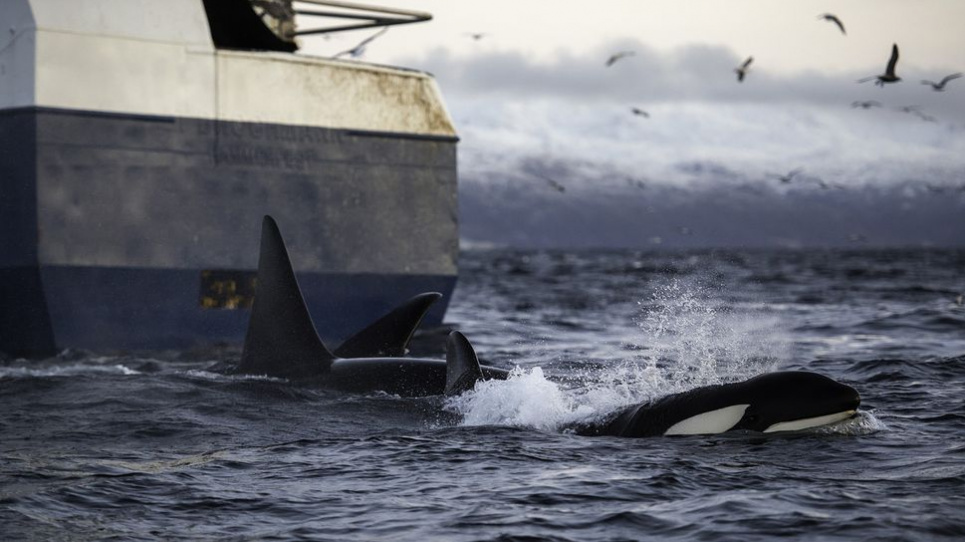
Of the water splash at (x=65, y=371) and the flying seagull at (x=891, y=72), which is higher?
the flying seagull at (x=891, y=72)

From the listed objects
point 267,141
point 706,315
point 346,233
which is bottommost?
point 706,315

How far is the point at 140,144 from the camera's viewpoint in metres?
18.7

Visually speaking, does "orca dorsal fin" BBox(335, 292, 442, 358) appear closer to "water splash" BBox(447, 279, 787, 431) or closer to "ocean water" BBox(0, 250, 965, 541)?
"ocean water" BBox(0, 250, 965, 541)

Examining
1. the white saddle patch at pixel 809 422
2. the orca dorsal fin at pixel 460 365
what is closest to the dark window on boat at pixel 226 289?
the orca dorsal fin at pixel 460 365

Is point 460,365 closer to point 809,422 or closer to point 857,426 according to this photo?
point 809,422

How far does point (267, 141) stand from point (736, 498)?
12.7 metres

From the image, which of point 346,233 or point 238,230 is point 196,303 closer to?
point 238,230

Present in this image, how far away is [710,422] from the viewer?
1087 cm

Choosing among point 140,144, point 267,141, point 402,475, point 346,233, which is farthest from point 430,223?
point 402,475

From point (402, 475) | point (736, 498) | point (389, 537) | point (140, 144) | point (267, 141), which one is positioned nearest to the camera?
point (389, 537)

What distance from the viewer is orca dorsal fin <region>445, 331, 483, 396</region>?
1195cm

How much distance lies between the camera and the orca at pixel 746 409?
10352 millimetres

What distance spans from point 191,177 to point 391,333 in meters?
5.42

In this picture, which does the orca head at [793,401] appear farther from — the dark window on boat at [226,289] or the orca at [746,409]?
the dark window on boat at [226,289]
